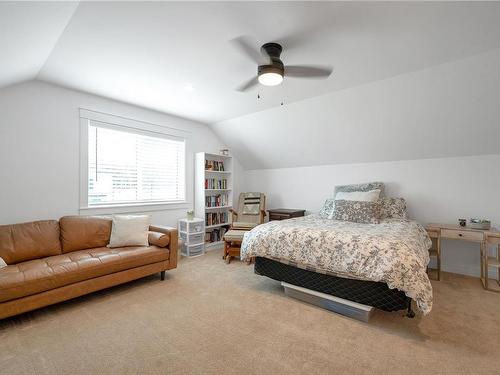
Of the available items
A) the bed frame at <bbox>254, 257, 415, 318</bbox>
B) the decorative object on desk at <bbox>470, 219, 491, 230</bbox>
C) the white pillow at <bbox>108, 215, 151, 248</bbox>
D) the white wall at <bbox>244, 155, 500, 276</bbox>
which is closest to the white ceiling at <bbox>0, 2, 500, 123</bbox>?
the white wall at <bbox>244, 155, 500, 276</bbox>

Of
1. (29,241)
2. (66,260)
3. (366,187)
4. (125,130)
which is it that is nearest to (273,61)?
(366,187)

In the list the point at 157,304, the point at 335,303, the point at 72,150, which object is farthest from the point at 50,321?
the point at 335,303

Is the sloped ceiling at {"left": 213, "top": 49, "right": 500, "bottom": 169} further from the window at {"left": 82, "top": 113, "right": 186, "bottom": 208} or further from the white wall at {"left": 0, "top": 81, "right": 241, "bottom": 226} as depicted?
the white wall at {"left": 0, "top": 81, "right": 241, "bottom": 226}

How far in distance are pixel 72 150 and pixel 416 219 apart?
196 inches

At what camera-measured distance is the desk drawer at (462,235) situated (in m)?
2.88

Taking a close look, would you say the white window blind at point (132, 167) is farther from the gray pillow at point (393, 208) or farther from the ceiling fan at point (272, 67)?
the gray pillow at point (393, 208)

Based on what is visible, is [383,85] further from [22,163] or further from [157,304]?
[22,163]

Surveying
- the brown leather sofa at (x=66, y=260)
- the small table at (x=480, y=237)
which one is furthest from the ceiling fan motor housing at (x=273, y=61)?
the small table at (x=480, y=237)

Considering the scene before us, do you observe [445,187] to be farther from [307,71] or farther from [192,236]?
[192,236]

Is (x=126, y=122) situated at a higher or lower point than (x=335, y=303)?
higher

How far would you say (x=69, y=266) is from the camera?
2.40 metres

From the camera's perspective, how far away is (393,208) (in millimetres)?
3545

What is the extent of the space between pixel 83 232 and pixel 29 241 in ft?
1.63

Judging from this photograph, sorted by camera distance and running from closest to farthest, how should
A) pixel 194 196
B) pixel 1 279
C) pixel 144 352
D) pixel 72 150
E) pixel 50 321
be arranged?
pixel 144 352 → pixel 1 279 → pixel 50 321 → pixel 72 150 → pixel 194 196
